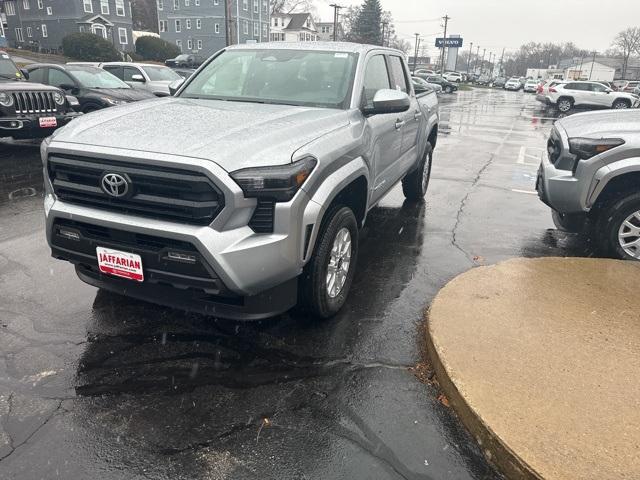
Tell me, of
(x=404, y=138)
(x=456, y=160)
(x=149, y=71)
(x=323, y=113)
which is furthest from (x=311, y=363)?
(x=149, y=71)

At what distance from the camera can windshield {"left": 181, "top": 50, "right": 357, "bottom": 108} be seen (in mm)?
4145

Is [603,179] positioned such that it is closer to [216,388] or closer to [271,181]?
[271,181]

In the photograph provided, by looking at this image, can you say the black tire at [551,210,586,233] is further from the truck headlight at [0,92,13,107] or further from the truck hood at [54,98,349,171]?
the truck headlight at [0,92,13,107]

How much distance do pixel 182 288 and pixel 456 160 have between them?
29.3ft

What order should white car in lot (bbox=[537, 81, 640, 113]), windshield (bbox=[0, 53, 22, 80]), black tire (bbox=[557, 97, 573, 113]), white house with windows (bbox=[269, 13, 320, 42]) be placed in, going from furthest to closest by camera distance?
white house with windows (bbox=[269, 13, 320, 42]) < black tire (bbox=[557, 97, 573, 113]) < white car in lot (bbox=[537, 81, 640, 113]) < windshield (bbox=[0, 53, 22, 80])

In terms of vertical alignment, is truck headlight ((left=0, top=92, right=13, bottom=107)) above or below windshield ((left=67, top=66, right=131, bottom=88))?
below

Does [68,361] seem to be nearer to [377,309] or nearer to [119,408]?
[119,408]

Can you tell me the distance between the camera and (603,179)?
15.0 ft

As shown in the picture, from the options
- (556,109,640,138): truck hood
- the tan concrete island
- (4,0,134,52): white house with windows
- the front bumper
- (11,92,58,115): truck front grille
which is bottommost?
the tan concrete island

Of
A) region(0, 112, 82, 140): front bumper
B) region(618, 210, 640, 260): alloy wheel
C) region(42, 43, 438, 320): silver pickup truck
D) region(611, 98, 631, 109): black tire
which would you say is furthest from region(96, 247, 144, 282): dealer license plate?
region(611, 98, 631, 109): black tire

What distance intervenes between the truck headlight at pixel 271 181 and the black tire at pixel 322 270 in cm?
58

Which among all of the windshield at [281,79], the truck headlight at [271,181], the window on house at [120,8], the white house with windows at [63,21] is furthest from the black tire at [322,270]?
the window on house at [120,8]

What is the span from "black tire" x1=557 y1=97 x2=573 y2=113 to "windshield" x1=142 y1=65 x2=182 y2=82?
2208 cm

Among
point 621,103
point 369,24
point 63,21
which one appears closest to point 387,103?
point 621,103
